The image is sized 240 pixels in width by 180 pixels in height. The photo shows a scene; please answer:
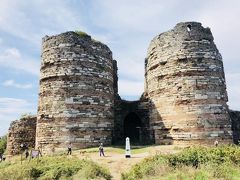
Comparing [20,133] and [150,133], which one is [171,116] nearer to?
[150,133]

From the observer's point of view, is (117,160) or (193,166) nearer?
(193,166)

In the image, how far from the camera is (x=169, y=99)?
1950 centimetres

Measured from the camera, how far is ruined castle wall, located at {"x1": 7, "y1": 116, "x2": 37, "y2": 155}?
23.2 meters

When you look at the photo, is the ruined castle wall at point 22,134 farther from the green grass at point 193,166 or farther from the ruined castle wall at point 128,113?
the green grass at point 193,166

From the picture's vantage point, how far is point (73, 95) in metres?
19.5

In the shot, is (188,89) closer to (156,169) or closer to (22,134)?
(156,169)

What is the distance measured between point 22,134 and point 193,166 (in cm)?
1516

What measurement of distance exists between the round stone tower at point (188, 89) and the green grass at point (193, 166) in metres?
5.22

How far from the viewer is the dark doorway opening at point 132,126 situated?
2418 cm

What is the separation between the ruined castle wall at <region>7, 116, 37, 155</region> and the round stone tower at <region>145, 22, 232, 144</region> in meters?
9.17

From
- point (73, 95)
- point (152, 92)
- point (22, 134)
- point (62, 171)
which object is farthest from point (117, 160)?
point (22, 134)

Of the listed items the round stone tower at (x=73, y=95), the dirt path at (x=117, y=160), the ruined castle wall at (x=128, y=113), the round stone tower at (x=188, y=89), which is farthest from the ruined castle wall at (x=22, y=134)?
the round stone tower at (x=188, y=89)

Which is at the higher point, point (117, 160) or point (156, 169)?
point (117, 160)

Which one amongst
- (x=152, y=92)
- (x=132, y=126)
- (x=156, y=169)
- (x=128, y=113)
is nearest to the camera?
(x=156, y=169)
